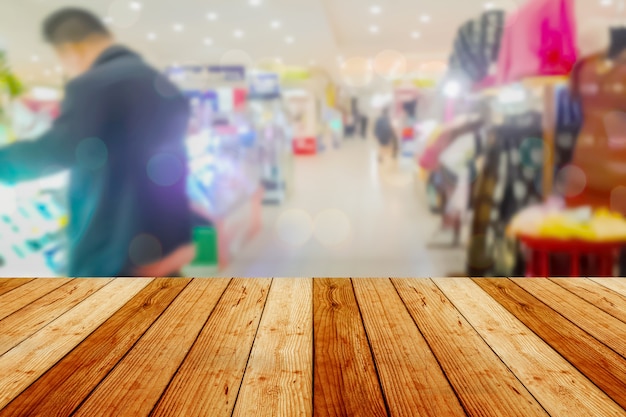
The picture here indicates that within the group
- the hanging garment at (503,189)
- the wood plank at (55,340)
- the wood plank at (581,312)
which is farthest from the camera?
the hanging garment at (503,189)

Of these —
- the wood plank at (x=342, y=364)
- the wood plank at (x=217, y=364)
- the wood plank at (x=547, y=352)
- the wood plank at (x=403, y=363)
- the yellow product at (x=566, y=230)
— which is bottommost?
the wood plank at (x=547, y=352)

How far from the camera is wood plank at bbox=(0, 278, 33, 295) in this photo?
267cm

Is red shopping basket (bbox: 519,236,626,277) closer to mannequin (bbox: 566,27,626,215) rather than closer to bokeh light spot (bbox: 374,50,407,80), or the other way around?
mannequin (bbox: 566,27,626,215)

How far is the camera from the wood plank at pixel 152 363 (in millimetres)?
1479

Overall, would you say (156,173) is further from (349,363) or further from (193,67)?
(349,363)

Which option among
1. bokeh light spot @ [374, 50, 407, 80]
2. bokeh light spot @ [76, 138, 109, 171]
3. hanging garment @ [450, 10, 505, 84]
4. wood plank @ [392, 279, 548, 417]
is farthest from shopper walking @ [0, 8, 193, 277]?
hanging garment @ [450, 10, 505, 84]

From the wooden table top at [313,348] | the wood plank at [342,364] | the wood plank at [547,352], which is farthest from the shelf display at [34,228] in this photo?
the wood plank at [547,352]

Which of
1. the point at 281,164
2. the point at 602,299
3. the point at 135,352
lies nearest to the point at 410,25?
the point at 281,164

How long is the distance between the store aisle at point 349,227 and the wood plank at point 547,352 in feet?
1.20

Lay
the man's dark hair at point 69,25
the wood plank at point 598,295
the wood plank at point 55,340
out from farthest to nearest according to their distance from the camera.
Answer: the man's dark hair at point 69,25
the wood plank at point 598,295
the wood plank at point 55,340

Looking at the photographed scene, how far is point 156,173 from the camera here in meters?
2.73

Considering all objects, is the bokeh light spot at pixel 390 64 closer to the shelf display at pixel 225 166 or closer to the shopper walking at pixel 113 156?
the shelf display at pixel 225 166

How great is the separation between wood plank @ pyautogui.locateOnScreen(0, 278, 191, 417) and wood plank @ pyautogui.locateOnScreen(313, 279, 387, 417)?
0.63 metres

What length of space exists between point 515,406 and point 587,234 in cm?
140
